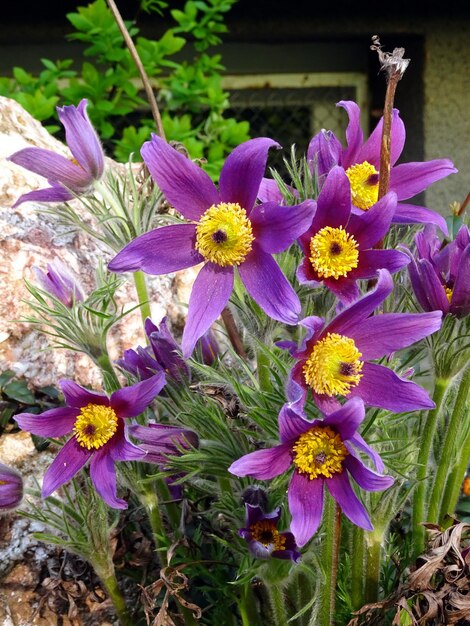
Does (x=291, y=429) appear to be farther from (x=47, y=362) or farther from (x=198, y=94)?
(x=198, y=94)

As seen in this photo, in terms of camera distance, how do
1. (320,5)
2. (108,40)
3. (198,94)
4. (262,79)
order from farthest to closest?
(262,79) < (320,5) < (198,94) < (108,40)

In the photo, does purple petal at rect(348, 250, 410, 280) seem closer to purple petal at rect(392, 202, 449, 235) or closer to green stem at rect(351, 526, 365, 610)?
purple petal at rect(392, 202, 449, 235)

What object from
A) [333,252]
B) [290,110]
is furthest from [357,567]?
[290,110]

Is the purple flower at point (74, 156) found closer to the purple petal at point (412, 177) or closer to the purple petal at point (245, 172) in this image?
the purple petal at point (245, 172)

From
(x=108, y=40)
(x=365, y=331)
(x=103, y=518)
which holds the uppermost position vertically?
(x=108, y=40)

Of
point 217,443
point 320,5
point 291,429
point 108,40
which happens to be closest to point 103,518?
point 217,443
